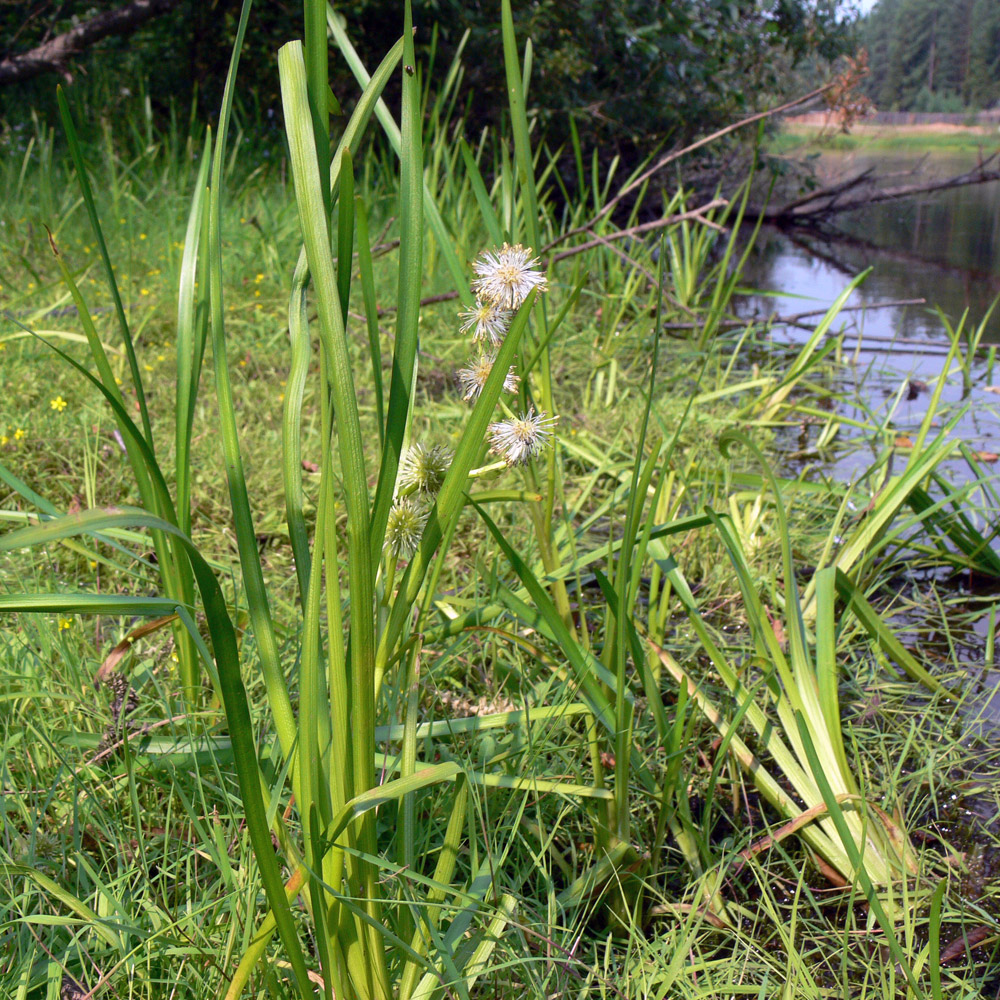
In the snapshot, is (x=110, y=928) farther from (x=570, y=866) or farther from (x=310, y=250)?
(x=310, y=250)

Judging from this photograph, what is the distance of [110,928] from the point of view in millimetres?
721

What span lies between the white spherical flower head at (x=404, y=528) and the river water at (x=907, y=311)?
3.15 feet

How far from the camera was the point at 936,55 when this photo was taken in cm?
5344

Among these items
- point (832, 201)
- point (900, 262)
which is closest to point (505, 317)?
point (900, 262)

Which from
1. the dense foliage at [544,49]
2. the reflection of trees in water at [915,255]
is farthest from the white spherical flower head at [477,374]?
the dense foliage at [544,49]

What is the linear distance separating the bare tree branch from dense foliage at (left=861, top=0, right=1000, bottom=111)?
168 ft

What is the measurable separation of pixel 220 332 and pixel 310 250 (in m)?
0.24

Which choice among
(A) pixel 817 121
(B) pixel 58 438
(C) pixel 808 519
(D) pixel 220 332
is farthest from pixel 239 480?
(A) pixel 817 121

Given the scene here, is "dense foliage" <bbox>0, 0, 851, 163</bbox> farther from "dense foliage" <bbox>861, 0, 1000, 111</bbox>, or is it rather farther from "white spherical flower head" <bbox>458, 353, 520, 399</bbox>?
"dense foliage" <bbox>861, 0, 1000, 111</bbox>

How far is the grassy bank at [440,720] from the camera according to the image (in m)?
0.64

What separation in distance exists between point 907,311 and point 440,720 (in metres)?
4.46

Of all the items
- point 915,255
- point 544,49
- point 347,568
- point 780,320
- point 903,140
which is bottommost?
point 903,140

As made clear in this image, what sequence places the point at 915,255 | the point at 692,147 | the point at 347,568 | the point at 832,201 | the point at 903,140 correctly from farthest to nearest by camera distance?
the point at 903,140, the point at 832,201, the point at 915,255, the point at 692,147, the point at 347,568

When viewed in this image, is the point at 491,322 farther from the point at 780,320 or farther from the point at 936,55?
the point at 936,55
